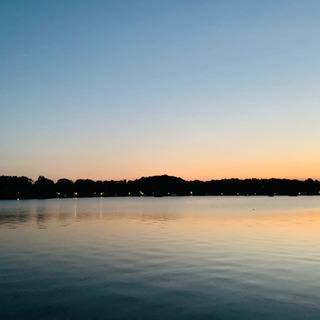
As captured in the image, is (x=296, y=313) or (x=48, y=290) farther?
(x=48, y=290)

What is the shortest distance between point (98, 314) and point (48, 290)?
5.77 metres

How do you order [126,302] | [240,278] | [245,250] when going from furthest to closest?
[245,250]
[240,278]
[126,302]

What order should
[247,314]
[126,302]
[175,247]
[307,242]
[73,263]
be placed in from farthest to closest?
[307,242] → [175,247] → [73,263] → [126,302] → [247,314]

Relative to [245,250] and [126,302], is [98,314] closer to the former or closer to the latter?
[126,302]

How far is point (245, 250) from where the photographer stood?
35906mm

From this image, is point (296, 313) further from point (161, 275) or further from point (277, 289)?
point (161, 275)

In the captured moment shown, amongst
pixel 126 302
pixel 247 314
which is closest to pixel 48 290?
pixel 126 302

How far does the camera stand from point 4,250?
37344 millimetres

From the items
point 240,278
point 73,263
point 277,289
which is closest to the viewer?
point 277,289

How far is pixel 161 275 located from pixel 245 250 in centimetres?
1369

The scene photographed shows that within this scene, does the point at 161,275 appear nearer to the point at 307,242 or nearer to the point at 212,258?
the point at 212,258

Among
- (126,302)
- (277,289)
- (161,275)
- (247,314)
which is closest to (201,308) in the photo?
(247,314)

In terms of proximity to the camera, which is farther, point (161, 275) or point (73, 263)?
point (73, 263)

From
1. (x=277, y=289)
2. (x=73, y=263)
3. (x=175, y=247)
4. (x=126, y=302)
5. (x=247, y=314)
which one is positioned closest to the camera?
(x=247, y=314)
